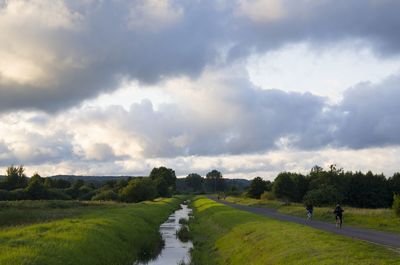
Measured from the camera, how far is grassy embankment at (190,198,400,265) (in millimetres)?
21234

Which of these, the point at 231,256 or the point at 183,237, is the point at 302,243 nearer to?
the point at 231,256

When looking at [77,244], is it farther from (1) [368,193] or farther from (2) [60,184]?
(2) [60,184]

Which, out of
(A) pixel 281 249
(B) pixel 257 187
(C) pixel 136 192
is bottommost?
(A) pixel 281 249

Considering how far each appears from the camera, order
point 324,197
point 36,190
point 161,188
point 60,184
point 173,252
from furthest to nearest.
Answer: point 60,184 → point 161,188 → point 36,190 → point 324,197 → point 173,252

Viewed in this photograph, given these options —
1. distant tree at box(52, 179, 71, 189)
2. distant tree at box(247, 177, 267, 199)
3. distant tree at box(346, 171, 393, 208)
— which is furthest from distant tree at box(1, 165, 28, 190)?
distant tree at box(346, 171, 393, 208)

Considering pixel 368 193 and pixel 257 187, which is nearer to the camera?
pixel 368 193

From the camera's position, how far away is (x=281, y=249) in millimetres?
26375

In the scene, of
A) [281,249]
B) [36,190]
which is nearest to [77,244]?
[281,249]

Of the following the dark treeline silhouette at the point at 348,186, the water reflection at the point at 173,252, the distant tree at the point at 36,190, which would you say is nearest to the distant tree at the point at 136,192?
the distant tree at the point at 36,190

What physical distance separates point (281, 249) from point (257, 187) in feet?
394

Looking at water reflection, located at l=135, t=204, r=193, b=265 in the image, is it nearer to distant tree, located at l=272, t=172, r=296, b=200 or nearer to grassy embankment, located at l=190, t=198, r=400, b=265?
grassy embankment, located at l=190, t=198, r=400, b=265

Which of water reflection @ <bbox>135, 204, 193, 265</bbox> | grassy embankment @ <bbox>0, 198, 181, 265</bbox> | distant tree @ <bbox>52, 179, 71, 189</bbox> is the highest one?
distant tree @ <bbox>52, 179, 71, 189</bbox>

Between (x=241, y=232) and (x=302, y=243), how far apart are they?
13175mm

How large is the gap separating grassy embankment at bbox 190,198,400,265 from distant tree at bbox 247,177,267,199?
100700 mm
